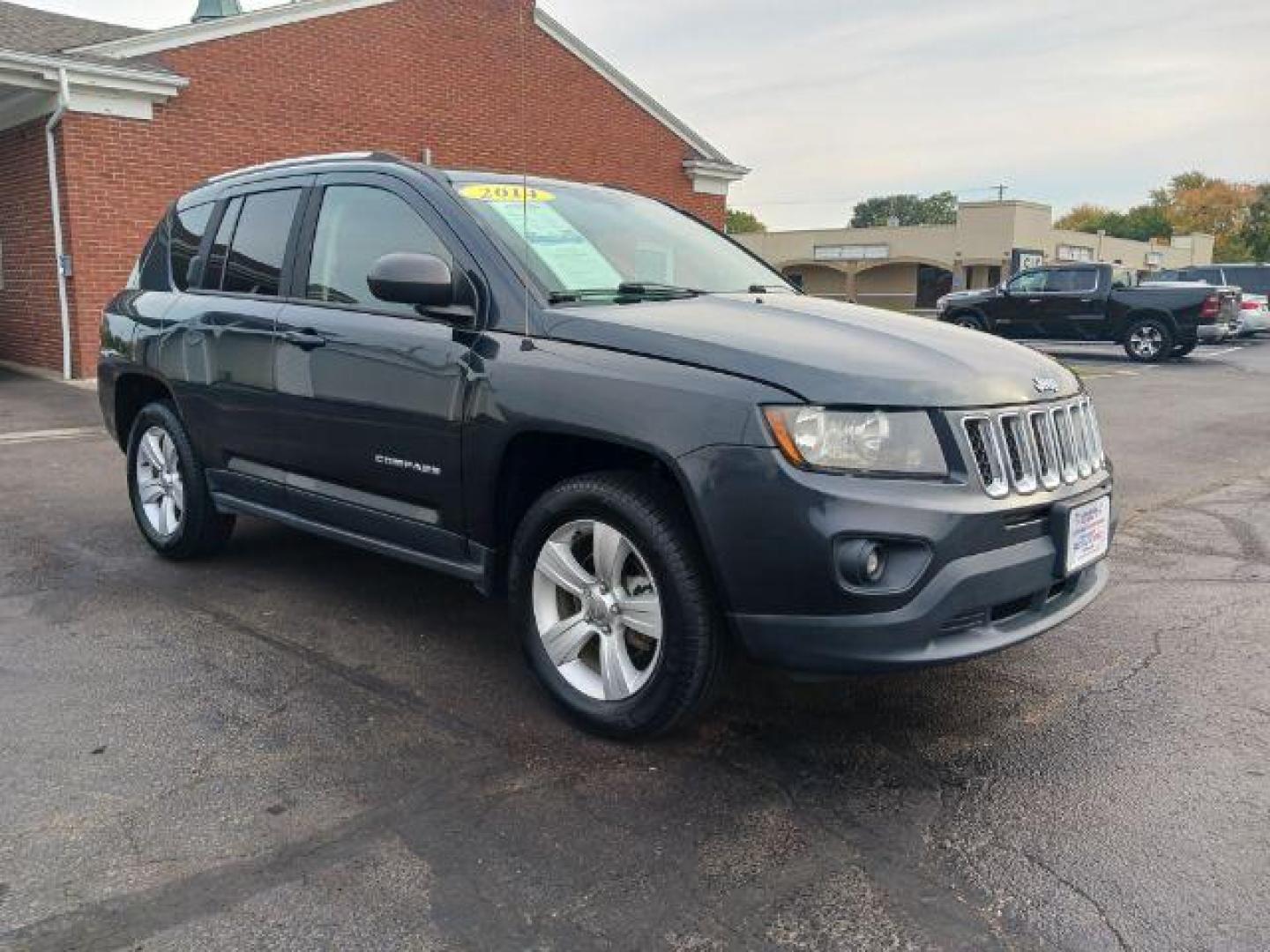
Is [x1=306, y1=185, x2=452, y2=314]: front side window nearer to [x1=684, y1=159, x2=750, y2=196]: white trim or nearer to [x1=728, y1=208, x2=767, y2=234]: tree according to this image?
[x1=684, y1=159, x2=750, y2=196]: white trim

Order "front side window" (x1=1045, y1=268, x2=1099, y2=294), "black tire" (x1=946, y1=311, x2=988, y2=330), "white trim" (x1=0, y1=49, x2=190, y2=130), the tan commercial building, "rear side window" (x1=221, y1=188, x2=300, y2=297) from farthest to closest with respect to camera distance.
A: the tan commercial building, "black tire" (x1=946, y1=311, x2=988, y2=330), "front side window" (x1=1045, y1=268, x2=1099, y2=294), "white trim" (x1=0, y1=49, x2=190, y2=130), "rear side window" (x1=221, y1=188, x2=300, y2=297)

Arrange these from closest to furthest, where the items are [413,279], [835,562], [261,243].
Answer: [835,562] → [413,279] → [261,243]

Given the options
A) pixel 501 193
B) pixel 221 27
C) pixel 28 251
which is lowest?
pixel 501 193

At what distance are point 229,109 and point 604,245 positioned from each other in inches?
450

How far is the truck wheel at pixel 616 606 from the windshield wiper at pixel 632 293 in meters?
0.66


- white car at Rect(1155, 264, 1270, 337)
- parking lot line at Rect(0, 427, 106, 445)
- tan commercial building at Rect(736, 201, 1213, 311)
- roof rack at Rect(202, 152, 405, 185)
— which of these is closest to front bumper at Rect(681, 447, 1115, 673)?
roof rack at Rect(202, 152, 405, 185)

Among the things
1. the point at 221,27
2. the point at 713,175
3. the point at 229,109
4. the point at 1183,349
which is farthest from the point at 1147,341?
the point at 221,27

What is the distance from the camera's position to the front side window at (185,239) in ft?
16.7

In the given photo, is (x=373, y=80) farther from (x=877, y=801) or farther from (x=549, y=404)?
(x=877, y=801)

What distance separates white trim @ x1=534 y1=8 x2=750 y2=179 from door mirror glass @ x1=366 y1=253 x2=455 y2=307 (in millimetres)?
14969

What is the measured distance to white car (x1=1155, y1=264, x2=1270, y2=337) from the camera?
82.5ft

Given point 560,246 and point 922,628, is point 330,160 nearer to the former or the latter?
point 560,246

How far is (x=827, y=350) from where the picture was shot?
3098mm

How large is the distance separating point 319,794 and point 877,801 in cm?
158
